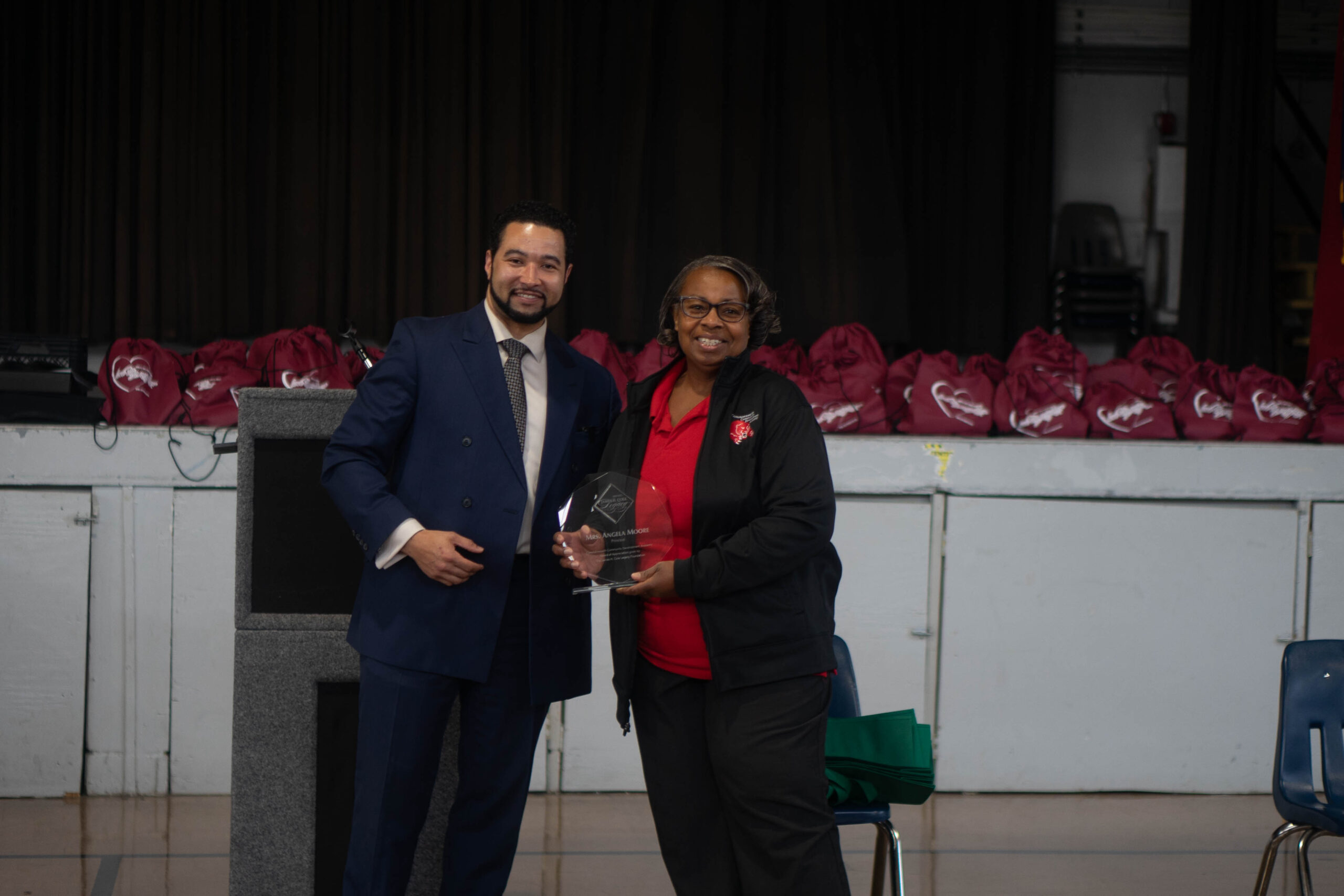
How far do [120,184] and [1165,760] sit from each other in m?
4.70

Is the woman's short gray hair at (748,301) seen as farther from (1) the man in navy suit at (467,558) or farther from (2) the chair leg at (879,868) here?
(2) the chair leg at (879,868)

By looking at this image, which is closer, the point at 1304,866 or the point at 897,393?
the point at 1304,866

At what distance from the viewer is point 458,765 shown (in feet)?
6.59

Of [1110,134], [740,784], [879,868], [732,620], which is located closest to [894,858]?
[879,868]

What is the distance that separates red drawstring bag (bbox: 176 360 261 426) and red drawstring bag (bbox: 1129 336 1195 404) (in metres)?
3.00

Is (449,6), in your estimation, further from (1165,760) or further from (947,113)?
(1165,760)

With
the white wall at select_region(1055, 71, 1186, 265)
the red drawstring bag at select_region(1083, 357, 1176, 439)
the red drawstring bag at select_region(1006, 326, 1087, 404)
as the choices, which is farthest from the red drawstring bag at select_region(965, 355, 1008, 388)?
the white wall at select_region(1055, 71, 1186, 265)

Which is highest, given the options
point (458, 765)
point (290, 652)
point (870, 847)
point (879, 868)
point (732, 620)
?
point (732, 620)

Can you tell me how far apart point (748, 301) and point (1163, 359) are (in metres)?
2.65

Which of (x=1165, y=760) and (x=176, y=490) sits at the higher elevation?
(x=176, y=490)

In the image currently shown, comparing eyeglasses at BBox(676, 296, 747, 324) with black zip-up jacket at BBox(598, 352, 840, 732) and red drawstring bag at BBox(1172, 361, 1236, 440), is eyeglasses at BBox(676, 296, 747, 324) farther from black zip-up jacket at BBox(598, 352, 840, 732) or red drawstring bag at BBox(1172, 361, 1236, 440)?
red drawstring bag at BBox(1172, 361, 1236, 440)

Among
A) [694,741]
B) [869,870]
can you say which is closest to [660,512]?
[694,741]

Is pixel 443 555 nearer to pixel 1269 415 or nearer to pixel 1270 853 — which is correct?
pixel 1270 853

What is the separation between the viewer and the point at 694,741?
183cm
